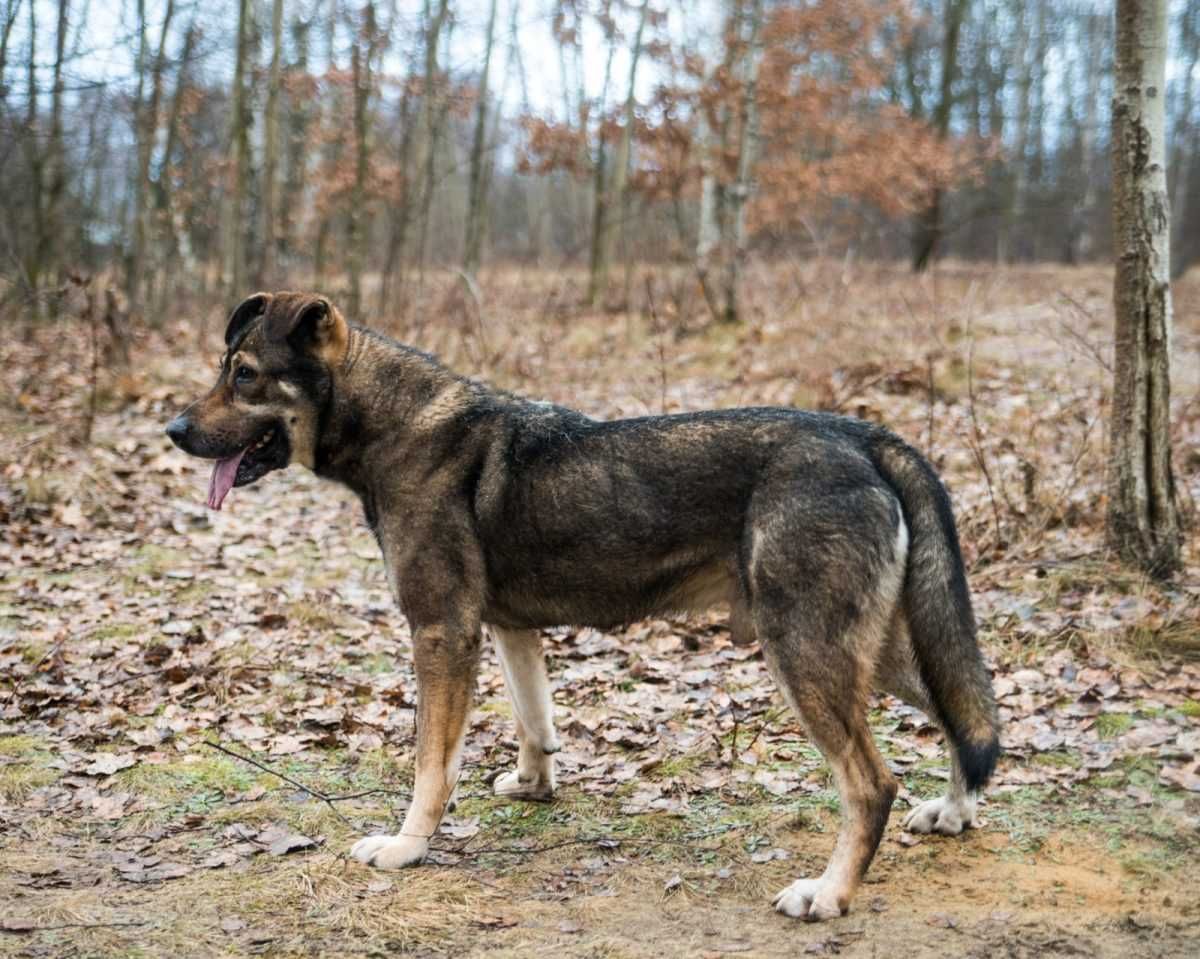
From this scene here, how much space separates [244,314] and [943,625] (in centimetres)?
348

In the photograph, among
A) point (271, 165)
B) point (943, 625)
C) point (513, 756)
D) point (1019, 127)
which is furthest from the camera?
point (1019, 127)

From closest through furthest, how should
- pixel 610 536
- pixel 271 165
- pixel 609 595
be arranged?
pixel 610 536 < pixel 609 595 < pixel 271 165

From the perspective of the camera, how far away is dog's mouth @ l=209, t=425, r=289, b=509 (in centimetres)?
518

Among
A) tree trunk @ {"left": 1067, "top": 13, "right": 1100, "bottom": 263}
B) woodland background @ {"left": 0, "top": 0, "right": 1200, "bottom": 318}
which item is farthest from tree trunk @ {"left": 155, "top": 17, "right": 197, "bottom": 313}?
tree trunk @ {"left": 1067, "top": 13, "right": 1100, "bottom": 263}

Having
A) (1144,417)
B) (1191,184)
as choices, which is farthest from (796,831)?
(1191,184)

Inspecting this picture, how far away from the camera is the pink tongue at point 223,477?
5160 mm

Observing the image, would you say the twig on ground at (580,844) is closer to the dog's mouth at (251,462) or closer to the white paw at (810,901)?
the white paw at (810,901)

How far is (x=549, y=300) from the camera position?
1714 centimetres

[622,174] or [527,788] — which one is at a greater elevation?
[622,174]

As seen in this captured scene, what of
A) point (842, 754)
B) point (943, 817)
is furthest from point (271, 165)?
point (842, 754)

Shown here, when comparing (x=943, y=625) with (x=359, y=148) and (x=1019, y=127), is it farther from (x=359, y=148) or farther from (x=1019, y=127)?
(x=1019, y=127)

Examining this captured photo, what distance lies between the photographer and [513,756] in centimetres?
612

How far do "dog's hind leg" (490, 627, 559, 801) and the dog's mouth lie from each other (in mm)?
1366

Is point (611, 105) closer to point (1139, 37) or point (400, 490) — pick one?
point (1139, 37)
